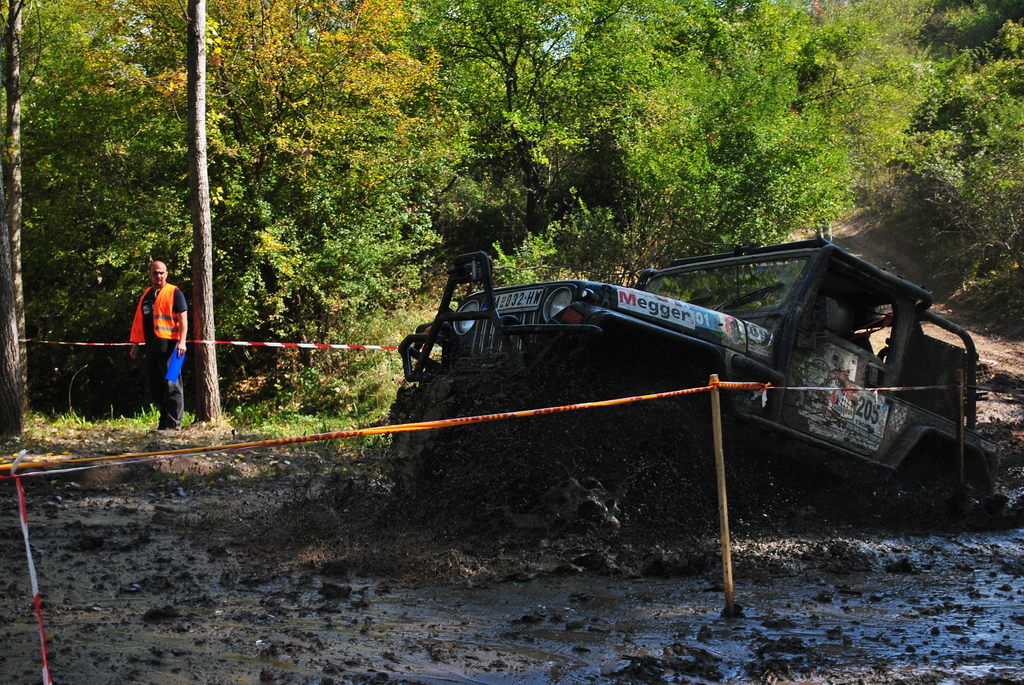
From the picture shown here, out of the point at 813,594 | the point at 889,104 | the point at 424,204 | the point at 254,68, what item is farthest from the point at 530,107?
the point at 813,594

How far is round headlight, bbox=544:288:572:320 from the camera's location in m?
5.37

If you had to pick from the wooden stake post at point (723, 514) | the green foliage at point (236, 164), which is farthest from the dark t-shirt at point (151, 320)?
the wooden stake post at point (723, 514)

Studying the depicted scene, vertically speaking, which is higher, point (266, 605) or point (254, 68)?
A: point (254, 68)

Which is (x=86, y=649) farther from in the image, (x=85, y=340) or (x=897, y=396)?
(x=85, y=340)

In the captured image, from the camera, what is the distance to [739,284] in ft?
21.8

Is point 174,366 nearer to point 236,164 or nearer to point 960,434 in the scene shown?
point 236,164

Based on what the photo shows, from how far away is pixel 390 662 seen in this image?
3.40 meters

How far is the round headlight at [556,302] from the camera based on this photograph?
5.37 metres

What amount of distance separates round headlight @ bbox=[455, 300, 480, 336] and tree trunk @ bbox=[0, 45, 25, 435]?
5933 mm

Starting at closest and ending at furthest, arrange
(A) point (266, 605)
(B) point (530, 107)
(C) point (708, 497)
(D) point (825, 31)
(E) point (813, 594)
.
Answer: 1. (A) point (266, 605)
2. (E) point (813, 594)
3. (C) point (708, 497)
4. (B) point (530, 107)
5. (D) point (825, 31)

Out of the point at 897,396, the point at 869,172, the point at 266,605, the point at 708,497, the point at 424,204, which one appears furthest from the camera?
the point at 869,172

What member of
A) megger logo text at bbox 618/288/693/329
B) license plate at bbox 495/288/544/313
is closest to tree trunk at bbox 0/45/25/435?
license plate at bbox 495/288/544/313

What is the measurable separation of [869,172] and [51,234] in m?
26.9

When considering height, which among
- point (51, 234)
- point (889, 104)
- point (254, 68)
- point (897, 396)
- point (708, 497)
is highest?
point (889, 104)
